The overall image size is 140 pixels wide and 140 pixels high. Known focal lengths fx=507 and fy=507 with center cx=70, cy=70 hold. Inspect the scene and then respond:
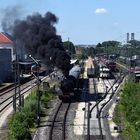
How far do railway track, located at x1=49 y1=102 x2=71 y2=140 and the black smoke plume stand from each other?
5.34 meters

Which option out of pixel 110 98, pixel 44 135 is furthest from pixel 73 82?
pixel 44 135

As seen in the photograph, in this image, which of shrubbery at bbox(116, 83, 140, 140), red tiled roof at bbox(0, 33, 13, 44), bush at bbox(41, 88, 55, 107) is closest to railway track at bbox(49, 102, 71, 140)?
bush at bbox(41, 88, 55, 107)

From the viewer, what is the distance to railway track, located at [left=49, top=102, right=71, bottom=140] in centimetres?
3174

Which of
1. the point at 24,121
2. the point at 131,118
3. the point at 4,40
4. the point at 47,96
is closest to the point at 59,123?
the point at 24,121

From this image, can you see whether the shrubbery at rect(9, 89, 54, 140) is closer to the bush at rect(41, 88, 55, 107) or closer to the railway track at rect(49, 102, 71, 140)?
the bush at rect(41, 88, 55, 107)

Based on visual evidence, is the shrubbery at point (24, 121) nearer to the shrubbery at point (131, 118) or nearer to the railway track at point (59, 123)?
the railway track at point (59, 123)

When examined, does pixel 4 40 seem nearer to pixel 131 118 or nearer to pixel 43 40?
pixel 43 40

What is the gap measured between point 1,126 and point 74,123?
5269 millimetres

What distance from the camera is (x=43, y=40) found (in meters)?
55.7

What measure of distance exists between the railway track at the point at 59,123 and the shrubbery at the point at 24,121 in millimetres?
1552

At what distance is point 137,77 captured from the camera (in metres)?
71.4

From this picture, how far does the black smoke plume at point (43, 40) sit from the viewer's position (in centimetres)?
5159

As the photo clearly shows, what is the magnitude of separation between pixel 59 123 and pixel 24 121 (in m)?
4.39

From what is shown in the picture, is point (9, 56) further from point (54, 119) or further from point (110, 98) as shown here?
point (54, 119)
